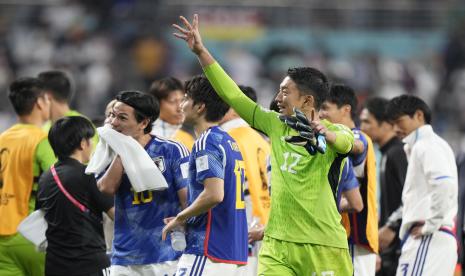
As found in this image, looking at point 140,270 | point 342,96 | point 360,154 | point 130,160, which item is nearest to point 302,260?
point 140,270

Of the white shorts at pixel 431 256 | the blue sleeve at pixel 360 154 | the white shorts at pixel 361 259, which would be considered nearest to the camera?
the blue sleeve at pixel 360 154

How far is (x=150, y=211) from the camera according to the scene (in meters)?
8.15

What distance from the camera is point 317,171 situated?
7562 millimetres

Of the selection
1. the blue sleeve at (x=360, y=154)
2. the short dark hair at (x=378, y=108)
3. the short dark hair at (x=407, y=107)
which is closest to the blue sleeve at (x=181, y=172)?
the blue sleeve at (x=360, y=154)

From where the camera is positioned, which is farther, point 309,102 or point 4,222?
point 4,222

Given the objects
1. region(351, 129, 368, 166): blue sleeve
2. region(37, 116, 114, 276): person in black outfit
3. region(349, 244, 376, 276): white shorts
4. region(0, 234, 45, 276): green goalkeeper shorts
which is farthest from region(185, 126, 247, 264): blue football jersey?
region(0, 234, 45, 276): green goalkeeper shorts

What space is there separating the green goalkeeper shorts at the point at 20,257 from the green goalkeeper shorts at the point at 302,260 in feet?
9.24

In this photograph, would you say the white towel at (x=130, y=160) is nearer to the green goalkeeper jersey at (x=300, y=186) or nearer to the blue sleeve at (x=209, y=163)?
the blue sleeve at (x=209, y=163)

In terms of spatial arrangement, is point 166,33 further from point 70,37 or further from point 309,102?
point 309,102

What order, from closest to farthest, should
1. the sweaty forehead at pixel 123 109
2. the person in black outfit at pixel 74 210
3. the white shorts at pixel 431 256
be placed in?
the sweaty forehead at pixel 123 109 < the person in black outfit at pixel 74 210 < the white shorts at pixel 431 256

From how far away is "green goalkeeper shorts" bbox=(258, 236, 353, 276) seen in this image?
7.54 metres

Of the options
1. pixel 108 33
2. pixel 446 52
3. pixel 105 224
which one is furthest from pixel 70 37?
pixel 105 224

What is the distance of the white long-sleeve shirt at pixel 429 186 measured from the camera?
959 cm

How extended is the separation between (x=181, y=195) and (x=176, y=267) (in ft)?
1.87
